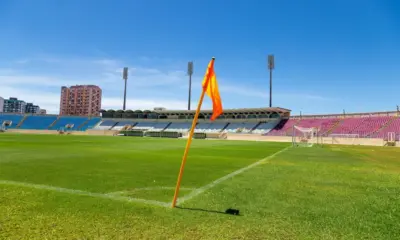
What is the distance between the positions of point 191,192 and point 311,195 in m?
2.93

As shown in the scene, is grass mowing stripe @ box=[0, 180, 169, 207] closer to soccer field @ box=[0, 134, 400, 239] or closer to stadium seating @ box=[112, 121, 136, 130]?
soccer field @ box=[0, 134, 400, 239]

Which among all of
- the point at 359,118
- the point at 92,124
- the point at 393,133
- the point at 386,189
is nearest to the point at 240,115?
the point at 359,118

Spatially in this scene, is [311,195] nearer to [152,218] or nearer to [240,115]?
[152,218]

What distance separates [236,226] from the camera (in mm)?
4004

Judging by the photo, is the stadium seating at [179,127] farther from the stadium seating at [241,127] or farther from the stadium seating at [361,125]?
the stadium seating at [361,125]

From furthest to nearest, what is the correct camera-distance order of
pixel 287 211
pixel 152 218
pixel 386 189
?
1. pixel 386 189
2. pixel 287 211
3. pixel 152 218

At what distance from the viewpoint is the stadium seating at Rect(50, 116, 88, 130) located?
81.2m

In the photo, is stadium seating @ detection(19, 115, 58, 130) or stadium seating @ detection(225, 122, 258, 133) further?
stadium seating @ detection(19, 115, 58, 130)

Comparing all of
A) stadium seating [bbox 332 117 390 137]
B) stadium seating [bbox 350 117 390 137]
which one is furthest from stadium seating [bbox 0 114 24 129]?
stadium seating [bbox 350 117 390 137]

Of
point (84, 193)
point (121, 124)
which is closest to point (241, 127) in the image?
point (121, 124)

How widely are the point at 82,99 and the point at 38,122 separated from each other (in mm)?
95333

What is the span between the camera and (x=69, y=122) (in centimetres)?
8356

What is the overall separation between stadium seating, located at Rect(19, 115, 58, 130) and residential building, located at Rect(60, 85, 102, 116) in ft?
280

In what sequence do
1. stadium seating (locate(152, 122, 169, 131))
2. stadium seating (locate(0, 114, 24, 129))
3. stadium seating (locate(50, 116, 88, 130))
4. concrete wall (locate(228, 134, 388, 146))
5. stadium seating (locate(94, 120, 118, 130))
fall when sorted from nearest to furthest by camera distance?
1. concrete wall (locate(228, 134, 388, 146))
2. stadium seating (locate(152, 122, 169, 131))
3. stadium seating (locate(50, 116, 88, 130))
4. stadium seating (locate(94, 120, 118, 130))
5. stadium seating (locate(0, 114, 24, 129))
